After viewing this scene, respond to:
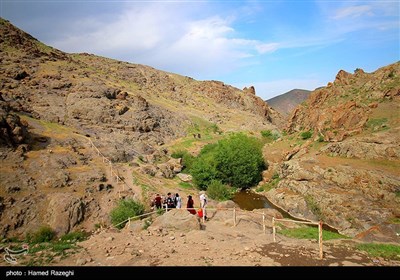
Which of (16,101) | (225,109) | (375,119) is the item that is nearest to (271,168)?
(375,119)

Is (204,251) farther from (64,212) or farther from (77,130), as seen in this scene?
(77,130)

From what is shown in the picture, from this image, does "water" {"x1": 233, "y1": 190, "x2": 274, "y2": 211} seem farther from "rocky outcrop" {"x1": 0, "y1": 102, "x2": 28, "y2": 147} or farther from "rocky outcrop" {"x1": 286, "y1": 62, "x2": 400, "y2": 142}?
"rocky outcrop" {"x1": 0, "y1": 102, "x2": 28, "y2": 147}

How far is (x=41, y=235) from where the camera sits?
2027 centimetres

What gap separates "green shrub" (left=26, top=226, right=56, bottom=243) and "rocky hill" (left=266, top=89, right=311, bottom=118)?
152255mm

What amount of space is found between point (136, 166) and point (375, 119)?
103ft

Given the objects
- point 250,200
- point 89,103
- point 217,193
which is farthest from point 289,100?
point 217,193

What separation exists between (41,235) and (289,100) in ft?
531

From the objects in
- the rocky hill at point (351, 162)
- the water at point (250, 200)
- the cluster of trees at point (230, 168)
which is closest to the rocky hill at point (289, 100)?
the rocky hill at point (351, 162)

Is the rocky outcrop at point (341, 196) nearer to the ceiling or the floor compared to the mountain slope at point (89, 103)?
nearer to the floor

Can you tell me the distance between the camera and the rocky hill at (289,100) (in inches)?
6417

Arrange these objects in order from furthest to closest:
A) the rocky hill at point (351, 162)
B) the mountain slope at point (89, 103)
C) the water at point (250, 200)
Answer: the mountain slope at point (89, 103) → the water at point (250, 200) → the rocky hill at point (351, 162)

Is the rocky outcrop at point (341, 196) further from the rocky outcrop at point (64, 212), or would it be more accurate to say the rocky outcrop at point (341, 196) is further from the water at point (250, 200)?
the rocky outcrop at point (64, 212)

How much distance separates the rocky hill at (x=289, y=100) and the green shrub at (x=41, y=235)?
152255 millimetres

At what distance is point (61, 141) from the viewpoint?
34.9 m
